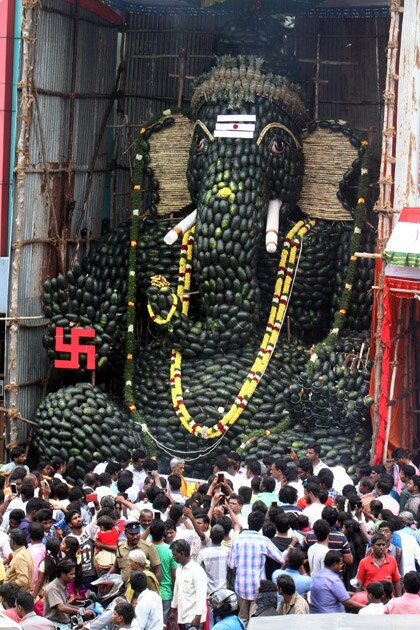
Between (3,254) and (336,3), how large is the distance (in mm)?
5240

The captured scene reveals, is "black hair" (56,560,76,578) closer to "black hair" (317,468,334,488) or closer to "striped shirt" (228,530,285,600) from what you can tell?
"striped shirt" (228,530,285,600)

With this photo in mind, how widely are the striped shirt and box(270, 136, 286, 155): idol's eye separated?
7.75m

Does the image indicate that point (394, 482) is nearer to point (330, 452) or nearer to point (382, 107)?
point (330, 452)

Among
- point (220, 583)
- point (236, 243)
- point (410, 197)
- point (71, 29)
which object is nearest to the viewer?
point (220, 583)

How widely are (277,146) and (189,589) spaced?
8.29 m

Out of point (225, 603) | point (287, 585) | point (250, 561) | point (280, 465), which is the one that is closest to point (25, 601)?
point (225, 603)

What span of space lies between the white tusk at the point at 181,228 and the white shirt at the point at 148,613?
8458mm

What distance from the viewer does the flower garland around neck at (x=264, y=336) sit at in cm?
1962

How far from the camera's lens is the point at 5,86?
19.9 metres

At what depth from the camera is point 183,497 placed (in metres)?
15.8

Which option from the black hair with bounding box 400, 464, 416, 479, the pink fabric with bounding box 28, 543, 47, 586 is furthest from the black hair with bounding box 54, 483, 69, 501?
A: the black hair with bounding box 400, 464, 416, 479

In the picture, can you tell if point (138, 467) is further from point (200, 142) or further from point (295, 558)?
point (200, 142)

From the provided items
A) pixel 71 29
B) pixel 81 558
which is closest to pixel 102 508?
pixel 81 558

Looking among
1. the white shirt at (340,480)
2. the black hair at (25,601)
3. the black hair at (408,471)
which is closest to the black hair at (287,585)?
the black hair at (25,601)
